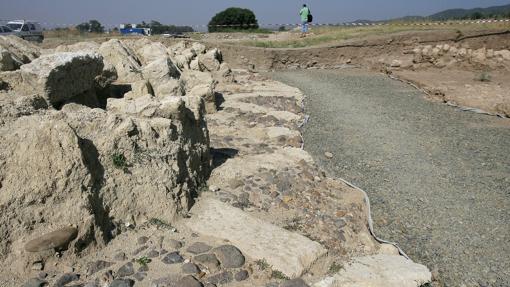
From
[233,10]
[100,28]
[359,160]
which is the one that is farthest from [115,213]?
[233,10]

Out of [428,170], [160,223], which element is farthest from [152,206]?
[428,170]

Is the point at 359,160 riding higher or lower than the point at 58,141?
lower

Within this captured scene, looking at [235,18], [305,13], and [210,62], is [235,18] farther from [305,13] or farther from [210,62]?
[210,62]

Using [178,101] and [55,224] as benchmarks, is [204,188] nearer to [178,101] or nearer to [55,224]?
[178,101]

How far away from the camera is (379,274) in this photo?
3.62m

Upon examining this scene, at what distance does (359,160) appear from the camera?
22.9 ft

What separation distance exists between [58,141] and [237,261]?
1.75 meters

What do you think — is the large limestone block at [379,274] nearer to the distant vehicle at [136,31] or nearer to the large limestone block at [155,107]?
the large limestone block at [155,107]

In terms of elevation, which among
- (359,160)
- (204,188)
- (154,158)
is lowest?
(359,160)

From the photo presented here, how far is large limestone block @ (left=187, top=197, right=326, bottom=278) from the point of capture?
137 inches

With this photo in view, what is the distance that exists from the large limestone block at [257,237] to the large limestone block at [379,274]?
264 millimetres

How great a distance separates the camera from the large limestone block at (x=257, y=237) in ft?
11.4

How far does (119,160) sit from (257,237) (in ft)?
4.69

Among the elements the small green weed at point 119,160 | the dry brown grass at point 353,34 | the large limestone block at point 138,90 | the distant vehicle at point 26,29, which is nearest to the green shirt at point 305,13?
the dry brown grass at point 353,34
